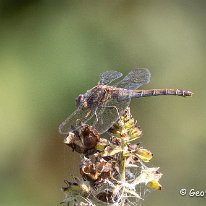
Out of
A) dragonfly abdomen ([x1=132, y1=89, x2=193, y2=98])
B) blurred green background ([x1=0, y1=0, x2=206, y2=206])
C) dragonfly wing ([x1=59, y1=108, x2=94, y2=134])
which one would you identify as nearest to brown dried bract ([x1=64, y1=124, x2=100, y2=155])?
dragonfly wing ([x1=59, y1=108, x2=94, y2=134])

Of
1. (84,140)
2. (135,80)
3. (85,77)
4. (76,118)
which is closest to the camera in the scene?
(84,140)

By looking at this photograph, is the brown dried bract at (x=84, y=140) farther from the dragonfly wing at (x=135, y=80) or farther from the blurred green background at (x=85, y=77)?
the blurred green background at (x=85, y=77)

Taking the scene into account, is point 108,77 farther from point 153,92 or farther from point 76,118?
point 76,118

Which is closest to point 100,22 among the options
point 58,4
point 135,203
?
point 58,4

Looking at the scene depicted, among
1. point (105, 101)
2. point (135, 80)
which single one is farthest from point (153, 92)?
point (105, 101)

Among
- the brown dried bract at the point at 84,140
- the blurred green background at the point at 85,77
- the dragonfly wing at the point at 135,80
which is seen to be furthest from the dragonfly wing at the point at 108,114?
the blurred green background at the point at 85,77

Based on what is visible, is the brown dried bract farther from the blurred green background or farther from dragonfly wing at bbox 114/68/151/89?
Result: the blurred green background
